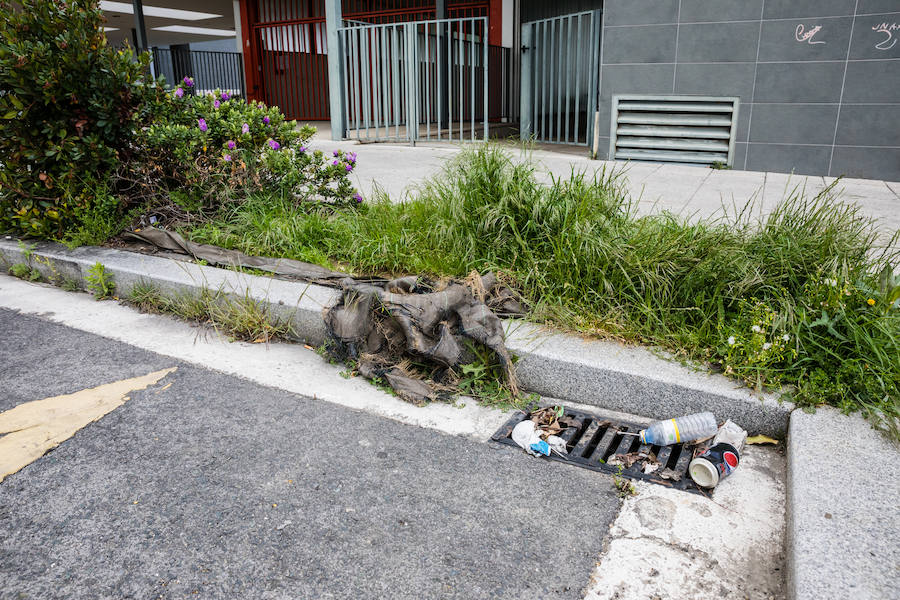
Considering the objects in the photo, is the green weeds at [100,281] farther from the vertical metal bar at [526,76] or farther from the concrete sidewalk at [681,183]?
the vertical metal bar at [526,76]

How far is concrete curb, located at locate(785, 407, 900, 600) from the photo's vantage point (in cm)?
170

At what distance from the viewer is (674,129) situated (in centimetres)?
773

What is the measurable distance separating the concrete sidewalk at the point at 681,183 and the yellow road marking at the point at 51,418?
100.0 inches

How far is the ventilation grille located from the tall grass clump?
153 inches

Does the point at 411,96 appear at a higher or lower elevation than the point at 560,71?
lower

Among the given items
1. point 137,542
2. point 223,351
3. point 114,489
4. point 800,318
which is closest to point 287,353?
point 223,351

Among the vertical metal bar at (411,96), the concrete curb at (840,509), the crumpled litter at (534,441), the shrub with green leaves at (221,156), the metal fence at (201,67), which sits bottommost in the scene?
the crumpled litter at (534,441)

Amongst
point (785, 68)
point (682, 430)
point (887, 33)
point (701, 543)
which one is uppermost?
point (887, 33)

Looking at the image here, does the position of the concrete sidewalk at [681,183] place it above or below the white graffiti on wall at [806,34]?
below

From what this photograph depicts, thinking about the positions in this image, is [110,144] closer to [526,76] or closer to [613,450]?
[613,450]

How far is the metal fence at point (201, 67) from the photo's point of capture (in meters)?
17.7

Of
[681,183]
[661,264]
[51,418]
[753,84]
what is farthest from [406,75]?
[51,418]

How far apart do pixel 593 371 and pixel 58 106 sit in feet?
14.0

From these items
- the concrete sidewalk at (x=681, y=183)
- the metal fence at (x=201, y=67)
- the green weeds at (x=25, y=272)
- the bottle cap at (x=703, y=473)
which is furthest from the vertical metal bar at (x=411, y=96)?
the metal fence at (x=201, y=67)
